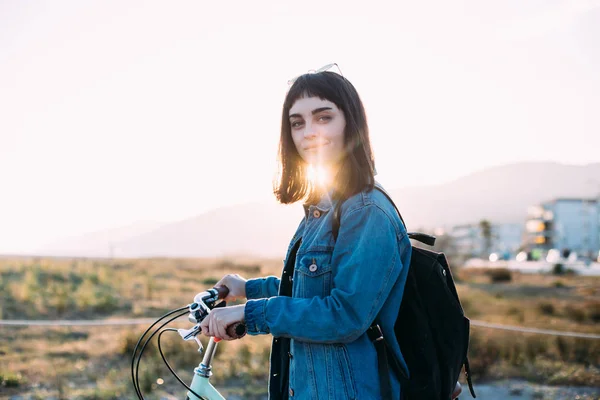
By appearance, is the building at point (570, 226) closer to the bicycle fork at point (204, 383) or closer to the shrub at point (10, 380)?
the shrub at point (10, 380)

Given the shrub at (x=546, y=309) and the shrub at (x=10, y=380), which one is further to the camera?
the shrub at (x=546, y=309)

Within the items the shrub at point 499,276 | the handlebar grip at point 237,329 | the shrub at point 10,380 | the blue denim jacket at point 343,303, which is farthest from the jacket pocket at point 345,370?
the shrub at point 499,276

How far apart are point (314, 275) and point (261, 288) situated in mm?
557

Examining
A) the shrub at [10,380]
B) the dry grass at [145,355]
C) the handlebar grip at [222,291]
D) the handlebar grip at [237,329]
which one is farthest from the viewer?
the dry grass at [145,355]

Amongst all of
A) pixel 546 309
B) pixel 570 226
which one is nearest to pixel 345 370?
pixel 546 309

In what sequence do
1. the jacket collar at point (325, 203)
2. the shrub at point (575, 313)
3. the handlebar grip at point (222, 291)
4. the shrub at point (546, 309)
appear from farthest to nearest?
1. the shrub at point (546, 309)
2. the shrub at point (575, 313)
3. the handlebar grip at point (222, 291)
4. the jacket collar at point (325, 203)

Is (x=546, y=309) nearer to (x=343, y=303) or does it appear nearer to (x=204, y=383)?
(x=204, y=383)

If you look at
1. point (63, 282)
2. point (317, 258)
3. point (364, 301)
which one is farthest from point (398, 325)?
point (63, 282)

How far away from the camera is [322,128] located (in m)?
1.78

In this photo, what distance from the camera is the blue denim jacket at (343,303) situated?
1540mm

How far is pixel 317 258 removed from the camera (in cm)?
169

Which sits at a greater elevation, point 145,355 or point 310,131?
point 310,131

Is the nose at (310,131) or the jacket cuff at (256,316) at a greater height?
the nose at (310,131)

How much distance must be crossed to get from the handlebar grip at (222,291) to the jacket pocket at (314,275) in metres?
0.48
